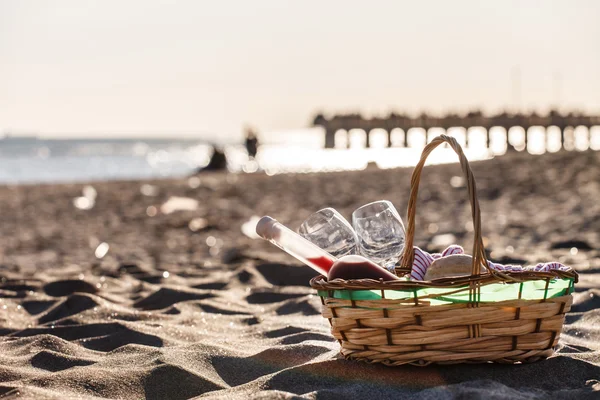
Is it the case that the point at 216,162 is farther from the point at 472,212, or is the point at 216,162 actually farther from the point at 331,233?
the point at 472,212

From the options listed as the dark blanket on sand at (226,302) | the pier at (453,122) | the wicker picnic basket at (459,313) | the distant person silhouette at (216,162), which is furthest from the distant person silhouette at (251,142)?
the wicker picnic basket at (459,313)

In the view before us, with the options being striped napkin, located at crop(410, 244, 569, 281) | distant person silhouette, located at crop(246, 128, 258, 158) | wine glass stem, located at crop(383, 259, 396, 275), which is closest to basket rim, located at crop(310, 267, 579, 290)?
striped napkin, located at crop(410, 244, 569, 281)

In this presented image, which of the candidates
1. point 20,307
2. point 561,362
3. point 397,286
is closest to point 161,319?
point 20,307

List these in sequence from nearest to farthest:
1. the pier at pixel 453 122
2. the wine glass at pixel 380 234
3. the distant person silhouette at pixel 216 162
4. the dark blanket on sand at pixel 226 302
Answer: the dark blanket on sand at pixel 226 302 → the wine glass at pixel 380 234 → the distant person silhouette at pixel 216 162 → the pier at pixel 453 122

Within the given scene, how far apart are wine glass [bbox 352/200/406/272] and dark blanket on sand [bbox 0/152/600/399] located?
0.39 meters

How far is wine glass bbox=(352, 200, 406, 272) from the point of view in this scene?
260 cm

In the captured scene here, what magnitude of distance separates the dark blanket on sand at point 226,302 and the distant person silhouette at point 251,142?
18.7 metres

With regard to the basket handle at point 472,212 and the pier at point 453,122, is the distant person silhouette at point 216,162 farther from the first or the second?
the basket handle at point 472,212

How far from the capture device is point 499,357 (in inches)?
90.4

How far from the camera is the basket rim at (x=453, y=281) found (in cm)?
214

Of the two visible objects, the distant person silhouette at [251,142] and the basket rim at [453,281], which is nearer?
the basket rim at [453,281]

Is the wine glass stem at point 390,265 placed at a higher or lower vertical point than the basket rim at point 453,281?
lower

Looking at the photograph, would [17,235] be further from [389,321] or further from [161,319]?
[389,321]

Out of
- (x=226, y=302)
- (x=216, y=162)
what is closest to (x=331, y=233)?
(x=226, y=302)
